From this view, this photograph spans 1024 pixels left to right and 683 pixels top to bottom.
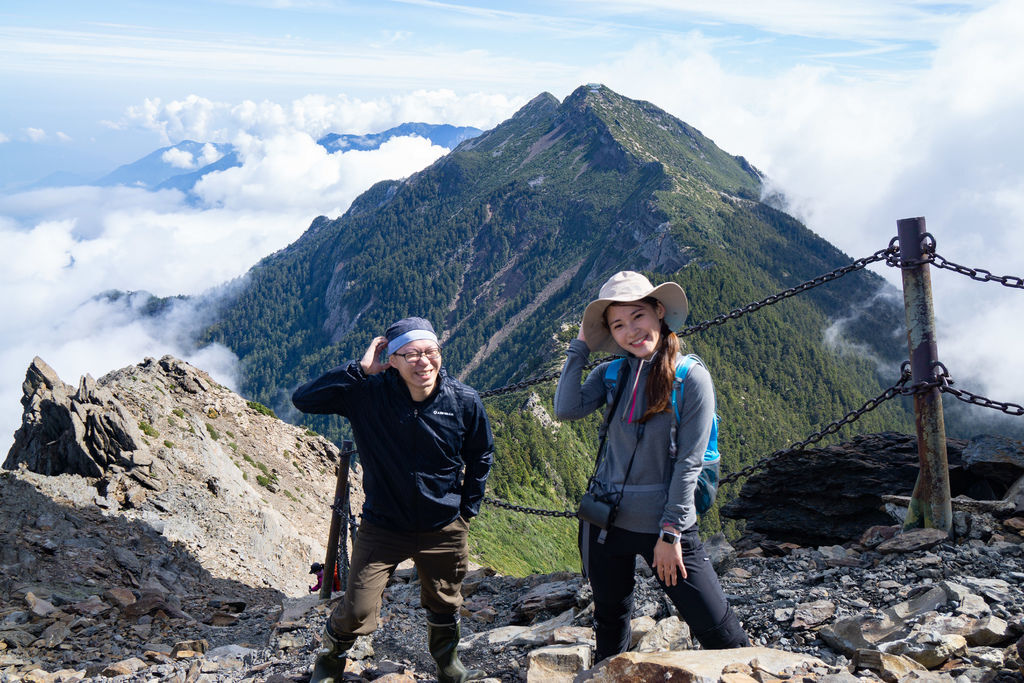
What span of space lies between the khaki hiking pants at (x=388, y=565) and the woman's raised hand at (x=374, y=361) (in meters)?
1.09

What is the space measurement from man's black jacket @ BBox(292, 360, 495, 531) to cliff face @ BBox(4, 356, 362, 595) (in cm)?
1112

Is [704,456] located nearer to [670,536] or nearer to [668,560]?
[670,536]

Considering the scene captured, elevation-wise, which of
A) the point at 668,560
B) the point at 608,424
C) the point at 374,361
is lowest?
the point at 668,560

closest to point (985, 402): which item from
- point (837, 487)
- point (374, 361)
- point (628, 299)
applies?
point (628, 299)

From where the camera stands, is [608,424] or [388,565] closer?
[608,424]

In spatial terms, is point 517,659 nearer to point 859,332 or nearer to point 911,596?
point 911,596

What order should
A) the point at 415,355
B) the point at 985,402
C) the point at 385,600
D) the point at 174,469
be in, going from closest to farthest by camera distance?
1. the point at 415,355
2. the point at 985,402
3. the point at 385,600
4. the point at 174,469

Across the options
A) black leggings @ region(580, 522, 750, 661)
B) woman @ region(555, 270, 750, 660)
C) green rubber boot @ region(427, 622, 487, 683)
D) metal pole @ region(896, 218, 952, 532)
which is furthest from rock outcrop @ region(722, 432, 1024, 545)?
green rubber boot @ region(427, 622, 487, 683)

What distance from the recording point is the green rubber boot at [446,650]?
516cm

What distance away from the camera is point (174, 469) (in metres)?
16.9

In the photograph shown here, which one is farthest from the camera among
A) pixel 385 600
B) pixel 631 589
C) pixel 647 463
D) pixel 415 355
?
pixel 385 600

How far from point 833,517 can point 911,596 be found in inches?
129

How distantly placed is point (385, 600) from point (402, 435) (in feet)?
16.2

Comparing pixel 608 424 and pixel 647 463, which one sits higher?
pixel 608 424
